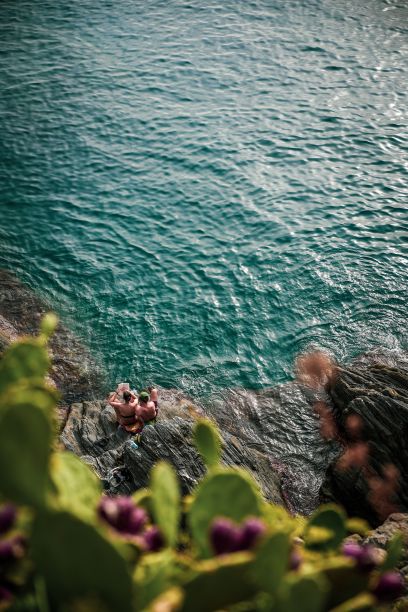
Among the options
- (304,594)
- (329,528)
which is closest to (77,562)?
(304,594)

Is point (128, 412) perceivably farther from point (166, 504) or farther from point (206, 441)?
point (166, 504)

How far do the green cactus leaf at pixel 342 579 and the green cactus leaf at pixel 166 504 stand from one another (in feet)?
2.02

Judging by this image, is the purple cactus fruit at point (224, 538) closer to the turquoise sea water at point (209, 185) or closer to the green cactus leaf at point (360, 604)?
the green cactus leaf at point (360, 604)

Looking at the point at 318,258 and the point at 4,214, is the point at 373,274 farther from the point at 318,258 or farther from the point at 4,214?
the point at 4,214

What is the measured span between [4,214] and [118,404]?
13444 mm

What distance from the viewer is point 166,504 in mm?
2328

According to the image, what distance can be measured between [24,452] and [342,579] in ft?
4.42

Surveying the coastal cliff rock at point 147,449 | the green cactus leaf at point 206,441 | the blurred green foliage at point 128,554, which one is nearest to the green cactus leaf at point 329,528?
the blurred green foliage at point 128,554

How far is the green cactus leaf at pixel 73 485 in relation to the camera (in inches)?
85.9

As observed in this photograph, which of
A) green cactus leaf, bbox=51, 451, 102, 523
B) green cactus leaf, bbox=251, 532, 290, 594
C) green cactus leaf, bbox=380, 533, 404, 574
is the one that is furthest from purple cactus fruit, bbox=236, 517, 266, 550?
green cactus leaf, bbox=380, 533, 404, 574

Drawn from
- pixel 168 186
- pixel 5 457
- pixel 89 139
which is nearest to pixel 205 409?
pixel 168 186

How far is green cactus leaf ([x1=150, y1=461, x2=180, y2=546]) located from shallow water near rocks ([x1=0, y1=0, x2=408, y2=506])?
13.6m

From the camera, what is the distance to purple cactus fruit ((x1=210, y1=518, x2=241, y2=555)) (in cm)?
204

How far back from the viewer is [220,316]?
1956 centimetres
